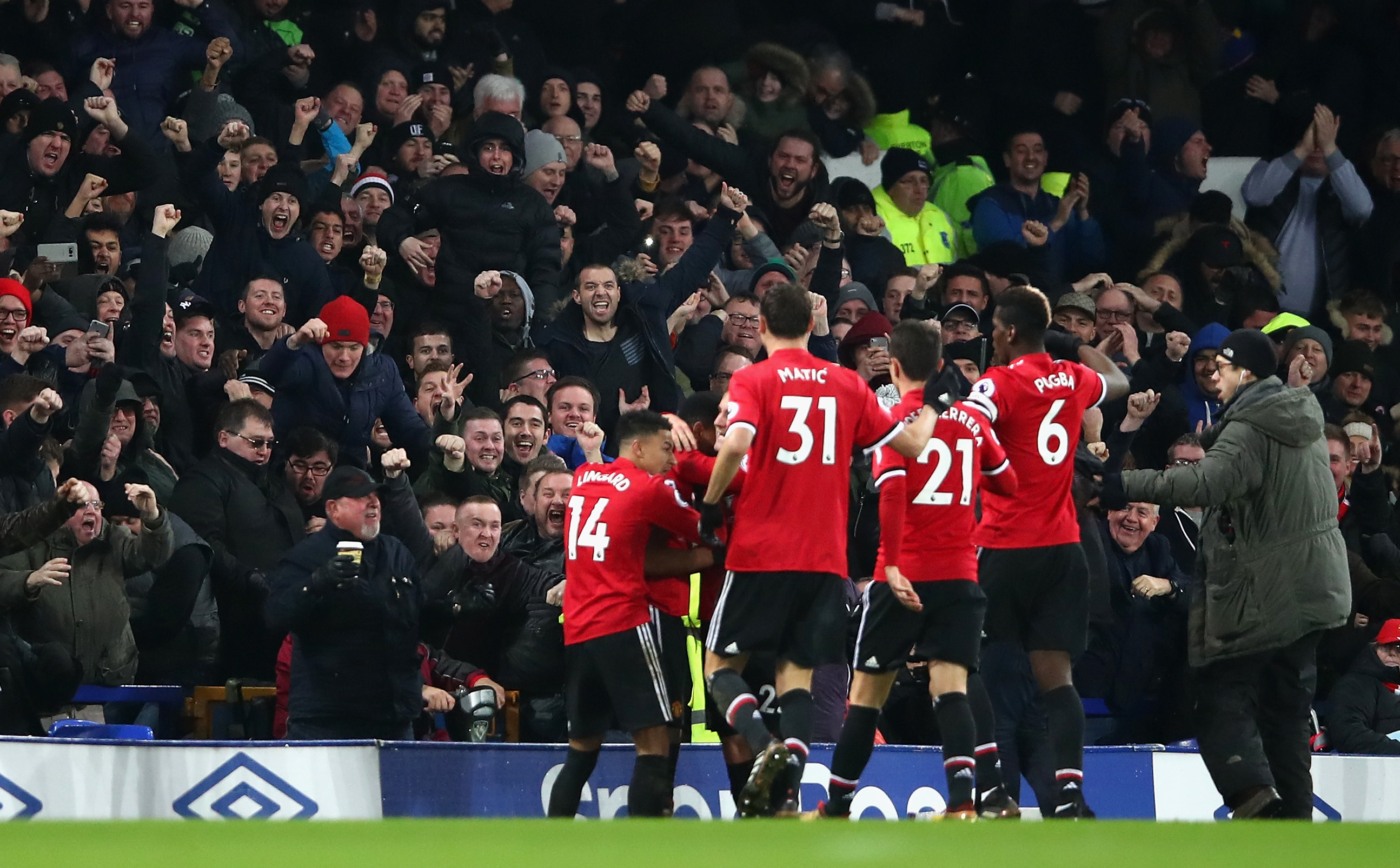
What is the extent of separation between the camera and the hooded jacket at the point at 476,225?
41.8ft

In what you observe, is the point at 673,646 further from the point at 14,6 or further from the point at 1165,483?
the point at 14,6

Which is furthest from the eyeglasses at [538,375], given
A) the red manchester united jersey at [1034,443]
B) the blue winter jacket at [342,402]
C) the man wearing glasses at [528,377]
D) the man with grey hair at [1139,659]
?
the red manchester united jersey at [1034,443]

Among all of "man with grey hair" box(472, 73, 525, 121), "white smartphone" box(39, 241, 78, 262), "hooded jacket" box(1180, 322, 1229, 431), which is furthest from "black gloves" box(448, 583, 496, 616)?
"hooded jacket" box(1180, 322, 1229, 431)

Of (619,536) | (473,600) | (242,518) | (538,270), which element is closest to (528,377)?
(538,270)

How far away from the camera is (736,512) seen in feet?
24.8

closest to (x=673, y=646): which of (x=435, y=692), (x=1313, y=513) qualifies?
(x=435, y=692)

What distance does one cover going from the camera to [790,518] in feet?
24.5

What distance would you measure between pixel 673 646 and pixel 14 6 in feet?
24.3

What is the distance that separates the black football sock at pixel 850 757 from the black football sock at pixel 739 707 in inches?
16.3

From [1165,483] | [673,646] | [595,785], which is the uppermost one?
[1165,483]

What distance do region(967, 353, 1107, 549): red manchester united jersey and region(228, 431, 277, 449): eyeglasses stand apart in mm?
4197

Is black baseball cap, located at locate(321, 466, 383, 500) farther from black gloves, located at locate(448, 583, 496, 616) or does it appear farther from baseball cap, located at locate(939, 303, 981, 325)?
baseball cap, located at locate(939, 303, 981, 325)

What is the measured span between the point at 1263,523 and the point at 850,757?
83.5 inches

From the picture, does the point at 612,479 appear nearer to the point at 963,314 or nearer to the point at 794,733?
the point at 794,733
